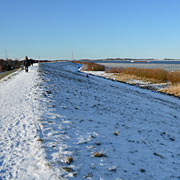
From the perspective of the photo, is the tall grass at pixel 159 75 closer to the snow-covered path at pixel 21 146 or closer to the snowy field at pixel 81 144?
the snowy field at pixel 81 144

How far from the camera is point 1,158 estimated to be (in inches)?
170

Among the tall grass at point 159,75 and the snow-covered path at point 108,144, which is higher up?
the tall grass at point 159,75

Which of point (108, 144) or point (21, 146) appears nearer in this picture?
point (21, 146)

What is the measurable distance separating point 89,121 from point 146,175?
9.41 ft

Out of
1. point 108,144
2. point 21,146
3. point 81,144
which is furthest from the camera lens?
point 108,144

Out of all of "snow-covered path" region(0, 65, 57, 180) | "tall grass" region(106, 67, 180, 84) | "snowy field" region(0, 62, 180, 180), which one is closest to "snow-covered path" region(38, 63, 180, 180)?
"snowy field" region(0, 62, 180, 180)

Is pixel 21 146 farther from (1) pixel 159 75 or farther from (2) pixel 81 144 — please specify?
(1) pixel 159 75

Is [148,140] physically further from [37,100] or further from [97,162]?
[37,100]

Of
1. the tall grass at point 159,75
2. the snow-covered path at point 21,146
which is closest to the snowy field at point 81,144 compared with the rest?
the snow-covered path at point 21,146

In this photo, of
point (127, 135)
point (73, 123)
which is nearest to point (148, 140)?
point (127, 135)

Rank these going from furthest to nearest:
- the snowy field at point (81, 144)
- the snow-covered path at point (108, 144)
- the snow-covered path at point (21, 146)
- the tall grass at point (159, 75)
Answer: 1. the tall grass at point (159, 75)
2. the snow-covered path at point (108, 144)
3. the snowy field at point (81, 144)
4. the snow-covered path at point (21, 146)

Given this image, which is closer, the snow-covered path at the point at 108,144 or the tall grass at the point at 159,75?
the snow-covered path at the point at 108,144

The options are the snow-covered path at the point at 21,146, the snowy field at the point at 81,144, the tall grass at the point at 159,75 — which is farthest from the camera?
the tall grass at the point at 159,75

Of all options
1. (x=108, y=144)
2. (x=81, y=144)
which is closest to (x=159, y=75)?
(x=108, y=144)
